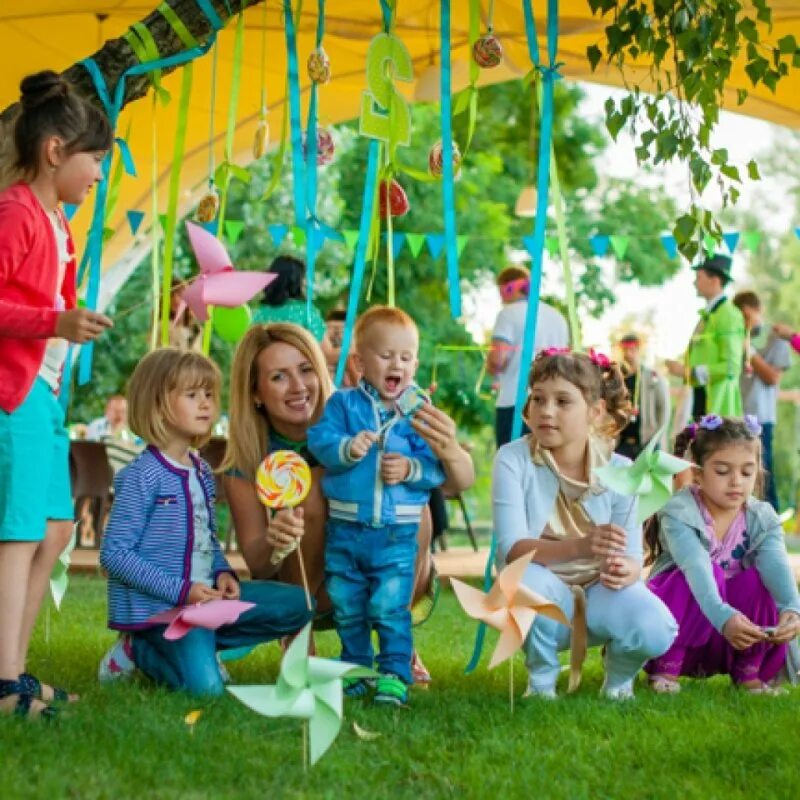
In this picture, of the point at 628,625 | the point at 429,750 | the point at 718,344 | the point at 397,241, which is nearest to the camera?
the point at 429,750

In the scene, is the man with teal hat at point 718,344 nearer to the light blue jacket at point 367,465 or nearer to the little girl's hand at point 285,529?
the light blue jacket at point 367,465

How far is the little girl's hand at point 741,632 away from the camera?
129 inches

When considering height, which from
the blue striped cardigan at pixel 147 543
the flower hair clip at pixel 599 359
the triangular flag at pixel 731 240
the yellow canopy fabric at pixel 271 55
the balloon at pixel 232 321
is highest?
the yellow canopy fabric at pixel 271 55

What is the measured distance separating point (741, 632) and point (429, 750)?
1050 mm

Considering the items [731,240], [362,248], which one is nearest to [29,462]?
[362,248]

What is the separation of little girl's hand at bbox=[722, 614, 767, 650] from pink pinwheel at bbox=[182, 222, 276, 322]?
1.29 m

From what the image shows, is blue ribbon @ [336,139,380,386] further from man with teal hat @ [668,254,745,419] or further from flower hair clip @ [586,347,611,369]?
man with teal hat @ [668,254,745,419]

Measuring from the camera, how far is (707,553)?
344cm

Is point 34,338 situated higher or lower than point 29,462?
higher

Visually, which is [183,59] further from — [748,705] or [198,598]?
[748,705]

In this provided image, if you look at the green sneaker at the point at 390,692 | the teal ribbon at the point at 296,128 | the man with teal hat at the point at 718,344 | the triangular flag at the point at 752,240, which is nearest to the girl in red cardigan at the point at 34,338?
the teal ribbon at the point at 296,128

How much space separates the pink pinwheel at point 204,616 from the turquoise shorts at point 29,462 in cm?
36

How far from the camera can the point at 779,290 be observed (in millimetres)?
27062

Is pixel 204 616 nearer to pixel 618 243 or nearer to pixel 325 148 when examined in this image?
pixel 325 148
